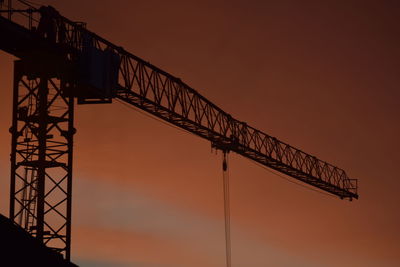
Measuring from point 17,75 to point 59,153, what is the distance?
457cm

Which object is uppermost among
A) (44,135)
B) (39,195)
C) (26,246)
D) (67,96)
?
(67,96)

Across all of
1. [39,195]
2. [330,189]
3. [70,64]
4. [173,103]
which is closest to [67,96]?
[70,64]

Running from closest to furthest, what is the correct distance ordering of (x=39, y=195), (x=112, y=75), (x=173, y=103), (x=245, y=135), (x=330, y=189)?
(x=39, y=195)
(x=112, y=75)
(x=173, y=103)
(x=245, y=135)
(x=330, y=189)

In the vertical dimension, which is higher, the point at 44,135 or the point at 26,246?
the point at 44,135

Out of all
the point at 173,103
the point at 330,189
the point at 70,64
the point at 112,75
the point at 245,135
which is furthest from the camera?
the point at 330,189

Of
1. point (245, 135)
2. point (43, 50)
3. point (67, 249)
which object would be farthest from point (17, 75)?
point (245, 135)

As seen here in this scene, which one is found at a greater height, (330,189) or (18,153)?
(330,189)

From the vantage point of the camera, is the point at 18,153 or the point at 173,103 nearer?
the point at 18,153

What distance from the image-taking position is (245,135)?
60781 mm

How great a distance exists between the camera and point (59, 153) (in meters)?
39.5

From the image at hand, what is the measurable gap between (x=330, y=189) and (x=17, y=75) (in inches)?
1634

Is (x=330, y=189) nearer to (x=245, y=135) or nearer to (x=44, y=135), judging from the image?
(x=245, y=135)

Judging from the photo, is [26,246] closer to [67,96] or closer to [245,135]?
[67,96]

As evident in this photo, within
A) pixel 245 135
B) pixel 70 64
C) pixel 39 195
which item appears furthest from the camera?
pixel 245 135
